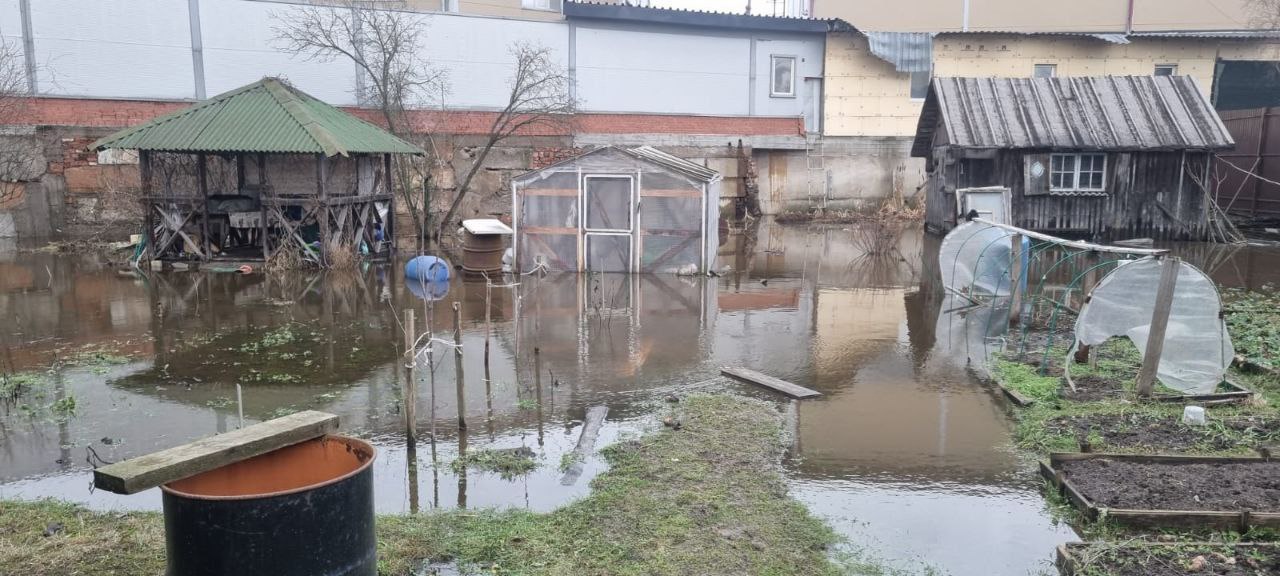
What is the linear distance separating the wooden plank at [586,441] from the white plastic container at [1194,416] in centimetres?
496

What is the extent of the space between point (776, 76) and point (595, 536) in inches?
1001

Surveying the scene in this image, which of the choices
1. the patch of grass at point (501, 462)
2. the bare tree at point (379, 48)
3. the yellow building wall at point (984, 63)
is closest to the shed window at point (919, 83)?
the yellow building wall at point (984, 63)

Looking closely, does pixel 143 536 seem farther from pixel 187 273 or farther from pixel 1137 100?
pixel 1137 100

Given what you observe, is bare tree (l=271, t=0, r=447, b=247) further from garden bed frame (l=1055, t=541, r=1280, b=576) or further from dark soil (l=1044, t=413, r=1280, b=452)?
garden bed frame (l=1055, t=541, r=1280, b=576)

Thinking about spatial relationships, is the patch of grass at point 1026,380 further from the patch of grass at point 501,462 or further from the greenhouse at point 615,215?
the greenhouse at point 615,215

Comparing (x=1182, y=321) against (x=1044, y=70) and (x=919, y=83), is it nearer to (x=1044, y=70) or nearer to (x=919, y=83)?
(x=919, y=83)

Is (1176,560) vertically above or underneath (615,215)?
underneath

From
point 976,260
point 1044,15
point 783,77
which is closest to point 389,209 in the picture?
point 976,260

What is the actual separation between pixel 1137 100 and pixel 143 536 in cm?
2370

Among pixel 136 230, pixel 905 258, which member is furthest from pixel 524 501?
pixel 136 230

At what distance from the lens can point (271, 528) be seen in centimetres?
400

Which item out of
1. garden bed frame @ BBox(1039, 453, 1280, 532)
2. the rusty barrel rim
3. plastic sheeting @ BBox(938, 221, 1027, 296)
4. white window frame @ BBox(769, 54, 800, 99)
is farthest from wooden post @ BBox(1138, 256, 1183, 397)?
white window frame @ BBox(769, 54, 800, 99)

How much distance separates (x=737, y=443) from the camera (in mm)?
7559

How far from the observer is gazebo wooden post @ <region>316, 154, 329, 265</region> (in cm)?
1767
